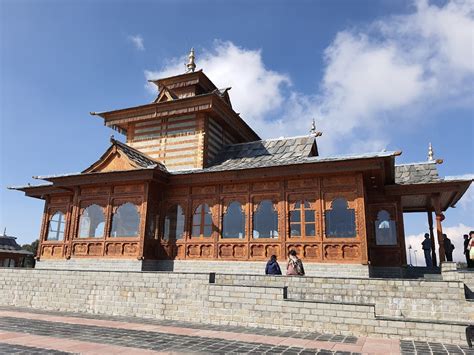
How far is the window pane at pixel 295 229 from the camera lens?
46.4 feet

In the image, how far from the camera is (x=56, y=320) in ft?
33.7

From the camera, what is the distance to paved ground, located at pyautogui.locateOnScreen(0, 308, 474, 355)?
6.57 meters

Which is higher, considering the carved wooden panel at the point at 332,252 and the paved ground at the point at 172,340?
the carved wooden panel at the point at 332,252

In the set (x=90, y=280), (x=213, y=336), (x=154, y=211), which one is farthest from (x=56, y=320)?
(x=154, y=211)

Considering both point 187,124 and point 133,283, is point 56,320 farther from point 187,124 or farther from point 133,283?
point 187,124

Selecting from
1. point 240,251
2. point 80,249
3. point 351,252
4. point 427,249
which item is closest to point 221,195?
point 240,251

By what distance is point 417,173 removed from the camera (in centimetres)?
1562

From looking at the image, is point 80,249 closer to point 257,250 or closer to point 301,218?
point 257,250

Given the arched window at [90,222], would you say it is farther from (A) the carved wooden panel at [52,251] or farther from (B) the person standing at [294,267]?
(B) the person standing at [294,267]

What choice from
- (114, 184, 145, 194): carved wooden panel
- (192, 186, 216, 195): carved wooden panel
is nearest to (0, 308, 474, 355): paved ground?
(192, 186, 216, 195): carved wooden panel

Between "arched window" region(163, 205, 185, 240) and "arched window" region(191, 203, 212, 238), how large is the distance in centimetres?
73

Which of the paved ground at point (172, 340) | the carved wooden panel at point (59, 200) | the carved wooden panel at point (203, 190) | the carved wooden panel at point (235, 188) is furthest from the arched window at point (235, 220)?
the paved ground at point (172, 340)

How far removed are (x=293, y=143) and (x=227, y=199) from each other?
5.01m

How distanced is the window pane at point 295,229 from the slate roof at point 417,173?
4.72 metres
